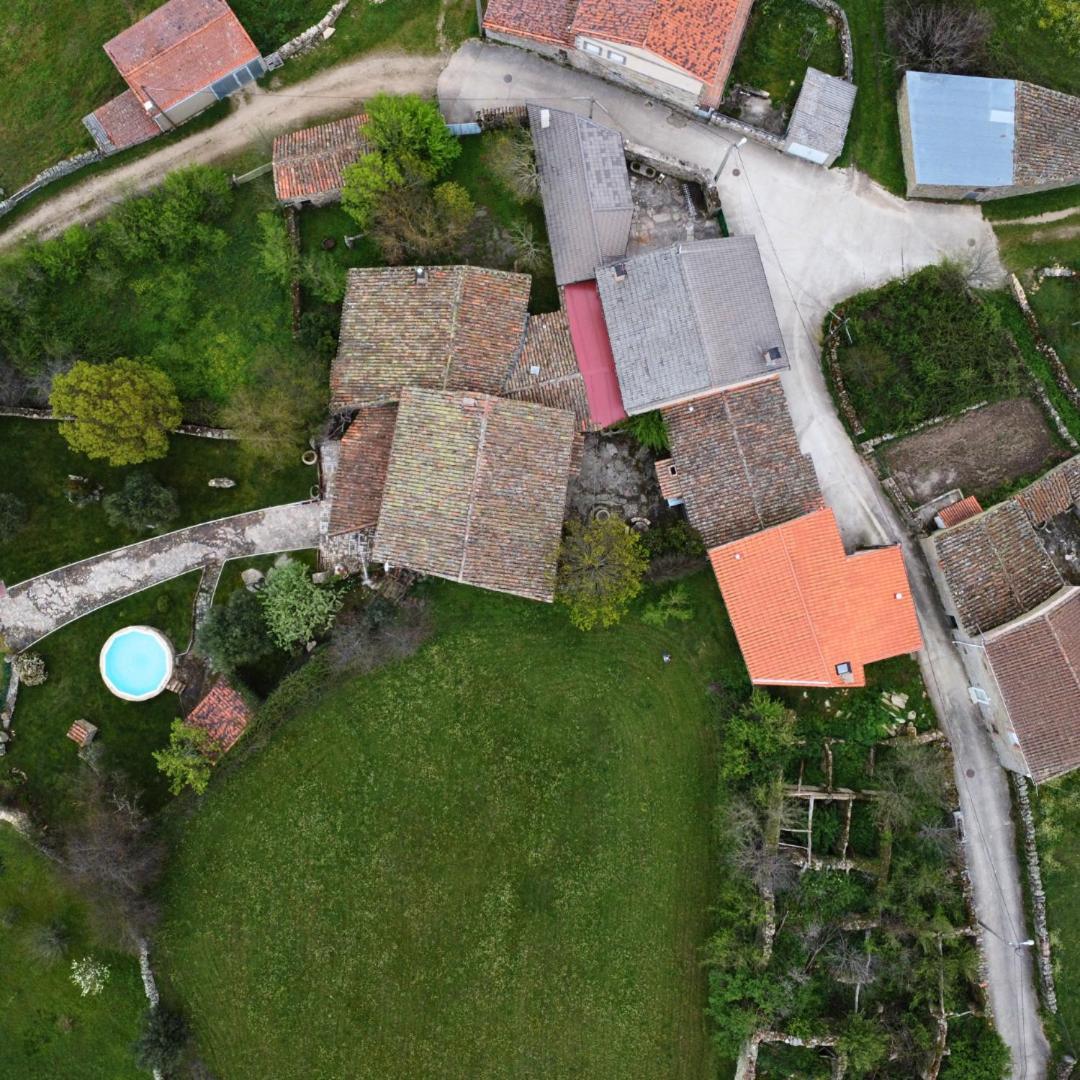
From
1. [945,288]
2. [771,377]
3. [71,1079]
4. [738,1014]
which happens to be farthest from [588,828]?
[945,288]

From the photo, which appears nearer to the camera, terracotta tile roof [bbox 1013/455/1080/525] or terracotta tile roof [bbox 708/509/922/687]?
terracotta tile roof [bbox 708/509/922/687]

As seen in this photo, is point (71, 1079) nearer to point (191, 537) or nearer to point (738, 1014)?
point (191, 537)

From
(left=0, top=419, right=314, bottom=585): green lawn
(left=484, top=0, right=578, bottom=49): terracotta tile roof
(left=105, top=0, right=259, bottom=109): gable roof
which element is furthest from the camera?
(left=0, top=419, right=314, bottom=585): green lawn

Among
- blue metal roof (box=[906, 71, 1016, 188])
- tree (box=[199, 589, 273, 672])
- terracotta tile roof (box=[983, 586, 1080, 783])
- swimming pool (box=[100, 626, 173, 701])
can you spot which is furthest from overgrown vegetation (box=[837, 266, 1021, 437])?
swimming pool (box=[100, 626, 173, 701])

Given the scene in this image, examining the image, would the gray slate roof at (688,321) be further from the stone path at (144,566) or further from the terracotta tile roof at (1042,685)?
the stone path at (144,566)

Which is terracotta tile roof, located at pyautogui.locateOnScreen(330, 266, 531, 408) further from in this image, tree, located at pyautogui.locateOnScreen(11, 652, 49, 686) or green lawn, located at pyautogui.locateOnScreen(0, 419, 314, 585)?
tree, located at pyautogui.locateOnScreen(11, 652, 49, 686)

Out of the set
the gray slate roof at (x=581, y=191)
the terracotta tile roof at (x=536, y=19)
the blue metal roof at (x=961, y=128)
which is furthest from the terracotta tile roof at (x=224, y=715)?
the blue metal roof at (x=961, y=128)
